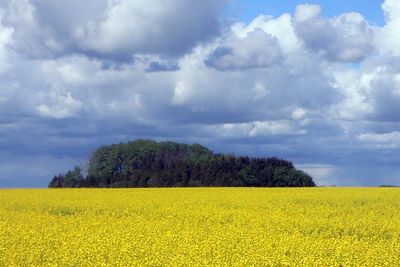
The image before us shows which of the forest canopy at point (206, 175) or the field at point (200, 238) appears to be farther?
the forest canopy at point (206, 175)

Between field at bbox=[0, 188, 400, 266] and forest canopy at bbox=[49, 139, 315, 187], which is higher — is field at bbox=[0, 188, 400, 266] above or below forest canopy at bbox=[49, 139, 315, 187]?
below

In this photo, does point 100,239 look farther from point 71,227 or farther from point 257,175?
point 257,175

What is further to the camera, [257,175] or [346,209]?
[257,175]

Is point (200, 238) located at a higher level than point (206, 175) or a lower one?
lower

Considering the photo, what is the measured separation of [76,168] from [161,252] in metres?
61.2


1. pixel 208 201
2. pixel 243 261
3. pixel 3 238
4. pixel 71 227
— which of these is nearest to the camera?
pixel 243 261

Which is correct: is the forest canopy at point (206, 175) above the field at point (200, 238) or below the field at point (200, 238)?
above

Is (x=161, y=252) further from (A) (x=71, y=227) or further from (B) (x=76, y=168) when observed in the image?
(B) (x=76, y=168)

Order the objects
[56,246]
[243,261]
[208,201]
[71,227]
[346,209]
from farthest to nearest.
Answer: [208,201] → [346,209] → [71,227] → [56,246] → [243,261]

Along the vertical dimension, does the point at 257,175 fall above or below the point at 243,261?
above

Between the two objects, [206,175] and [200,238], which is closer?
[200,238]

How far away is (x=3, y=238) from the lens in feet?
53.4

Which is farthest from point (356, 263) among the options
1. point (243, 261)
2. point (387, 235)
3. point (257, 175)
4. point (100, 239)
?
point (257, 175)

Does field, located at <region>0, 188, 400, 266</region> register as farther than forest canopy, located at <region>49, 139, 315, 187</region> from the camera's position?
No
